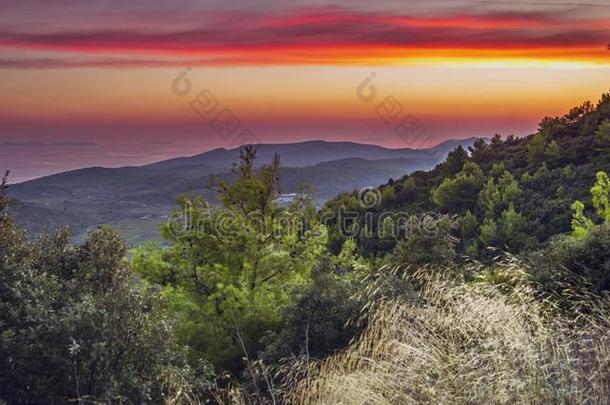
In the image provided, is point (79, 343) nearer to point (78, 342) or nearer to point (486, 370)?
point (78, 342)

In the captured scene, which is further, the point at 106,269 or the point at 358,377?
the point at 106,269

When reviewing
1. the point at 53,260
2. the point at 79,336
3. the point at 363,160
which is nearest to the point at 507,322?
the point at 79,336

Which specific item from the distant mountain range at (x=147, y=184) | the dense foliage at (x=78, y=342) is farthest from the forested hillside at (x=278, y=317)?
the distant mountain range at (x=147, y=184)

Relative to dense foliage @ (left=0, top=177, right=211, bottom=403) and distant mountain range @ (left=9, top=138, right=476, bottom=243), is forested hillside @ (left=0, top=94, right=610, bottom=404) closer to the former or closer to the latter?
dense foliage @ (left=0, top=177, right=211, bottom=403)

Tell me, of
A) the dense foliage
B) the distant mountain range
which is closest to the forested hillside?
the dense foliage

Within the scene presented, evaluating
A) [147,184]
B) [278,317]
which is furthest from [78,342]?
[147,184]

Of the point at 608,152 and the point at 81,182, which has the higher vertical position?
the point at 81,182

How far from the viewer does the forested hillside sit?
7395mm

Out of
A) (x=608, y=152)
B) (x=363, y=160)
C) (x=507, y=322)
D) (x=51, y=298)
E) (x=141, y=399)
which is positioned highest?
(x=363, y=160)

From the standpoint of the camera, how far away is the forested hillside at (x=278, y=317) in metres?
7.39

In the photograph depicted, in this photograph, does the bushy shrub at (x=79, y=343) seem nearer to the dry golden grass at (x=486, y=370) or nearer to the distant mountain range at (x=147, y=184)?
the dry golden grass at (x=486, y=370)

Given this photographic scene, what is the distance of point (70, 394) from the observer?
30.1ft

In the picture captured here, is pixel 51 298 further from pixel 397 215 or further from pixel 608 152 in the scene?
pixel 608 152

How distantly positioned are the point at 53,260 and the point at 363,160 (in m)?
185
